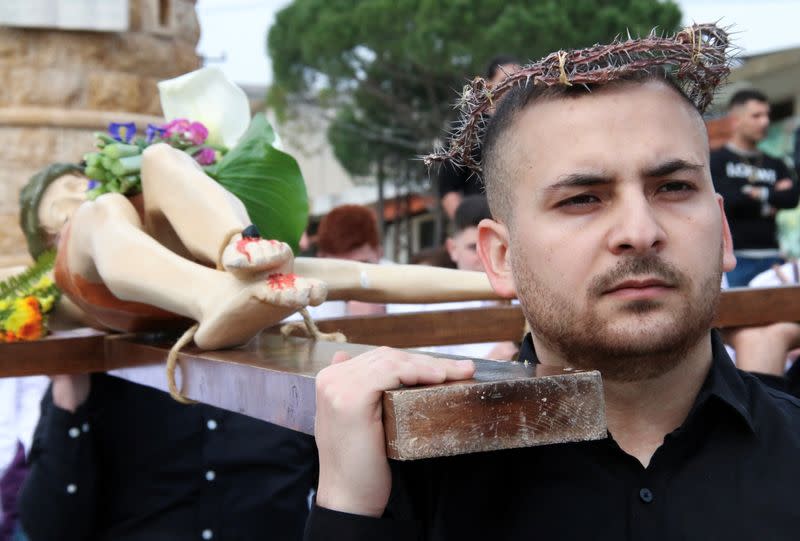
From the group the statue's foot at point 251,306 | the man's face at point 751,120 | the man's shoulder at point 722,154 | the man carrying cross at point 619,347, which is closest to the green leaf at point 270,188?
the statue's foot at point 251,306

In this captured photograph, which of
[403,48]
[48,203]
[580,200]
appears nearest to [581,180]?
[580,200]

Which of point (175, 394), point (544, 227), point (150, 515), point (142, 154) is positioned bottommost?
point (150, 515)

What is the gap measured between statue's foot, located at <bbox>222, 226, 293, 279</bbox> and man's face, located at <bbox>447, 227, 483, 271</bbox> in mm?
2401

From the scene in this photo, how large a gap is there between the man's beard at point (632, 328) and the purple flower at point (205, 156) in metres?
1.18

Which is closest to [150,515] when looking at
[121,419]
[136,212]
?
[121,419]

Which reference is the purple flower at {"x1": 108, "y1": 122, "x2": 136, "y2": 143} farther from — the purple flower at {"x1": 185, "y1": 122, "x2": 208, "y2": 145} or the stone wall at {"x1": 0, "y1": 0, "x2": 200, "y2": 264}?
the stone wall at {"x1": 0, "y1": 0, "x2": 200, "y2": 264}

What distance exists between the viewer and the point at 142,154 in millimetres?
2361

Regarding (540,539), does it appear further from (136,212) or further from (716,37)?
(136,212)

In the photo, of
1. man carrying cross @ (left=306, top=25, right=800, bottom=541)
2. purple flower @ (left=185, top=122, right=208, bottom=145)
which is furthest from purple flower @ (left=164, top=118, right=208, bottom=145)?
man carrying cross @ (left=306, top=25, right=800, bottom=541)

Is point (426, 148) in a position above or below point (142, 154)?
above

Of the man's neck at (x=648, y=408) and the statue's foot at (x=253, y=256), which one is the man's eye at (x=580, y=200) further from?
the statue's foot at (x=253, y=256)

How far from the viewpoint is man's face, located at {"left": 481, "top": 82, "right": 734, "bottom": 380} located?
4.56 feet

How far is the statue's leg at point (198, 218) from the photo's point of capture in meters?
1.88

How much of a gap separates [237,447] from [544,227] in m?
1.66
